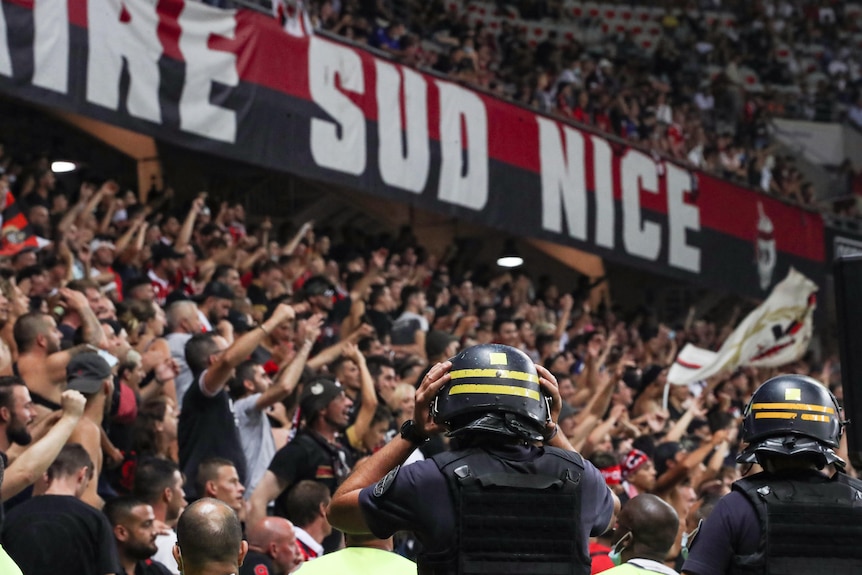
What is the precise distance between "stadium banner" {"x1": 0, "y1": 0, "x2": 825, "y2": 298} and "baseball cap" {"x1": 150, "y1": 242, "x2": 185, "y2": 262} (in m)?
1.05

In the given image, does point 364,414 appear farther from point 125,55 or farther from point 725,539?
point 125,55

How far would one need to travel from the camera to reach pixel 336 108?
13.1 m

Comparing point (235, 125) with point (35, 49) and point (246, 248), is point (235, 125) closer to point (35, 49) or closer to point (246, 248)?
point (246, 248)

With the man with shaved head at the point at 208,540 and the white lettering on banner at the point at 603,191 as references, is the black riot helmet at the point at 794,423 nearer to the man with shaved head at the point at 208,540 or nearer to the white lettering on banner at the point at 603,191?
the man with shaved head at the point at 208,540

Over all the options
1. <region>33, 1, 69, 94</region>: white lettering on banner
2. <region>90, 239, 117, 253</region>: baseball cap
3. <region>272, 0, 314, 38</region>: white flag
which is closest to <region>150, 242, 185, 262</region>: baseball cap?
<region>90, 239, 117, 253</region>: baseball cap

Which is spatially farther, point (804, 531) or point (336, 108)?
point (336, 108)

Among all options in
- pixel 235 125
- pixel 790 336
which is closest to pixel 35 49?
pixel 235 125

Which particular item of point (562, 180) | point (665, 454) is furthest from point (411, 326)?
point (562, 180)

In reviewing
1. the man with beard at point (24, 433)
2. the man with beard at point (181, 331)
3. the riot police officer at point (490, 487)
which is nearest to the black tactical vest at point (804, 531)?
the riot police officer at point (490, 487)

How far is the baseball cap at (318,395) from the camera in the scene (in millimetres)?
6758

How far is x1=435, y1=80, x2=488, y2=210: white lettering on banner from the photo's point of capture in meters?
14.2

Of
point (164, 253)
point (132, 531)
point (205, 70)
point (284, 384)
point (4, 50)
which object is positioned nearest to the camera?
point (132, 531)

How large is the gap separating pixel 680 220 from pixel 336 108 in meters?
5.97

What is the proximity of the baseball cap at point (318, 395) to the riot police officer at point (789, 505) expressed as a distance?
329 cm
